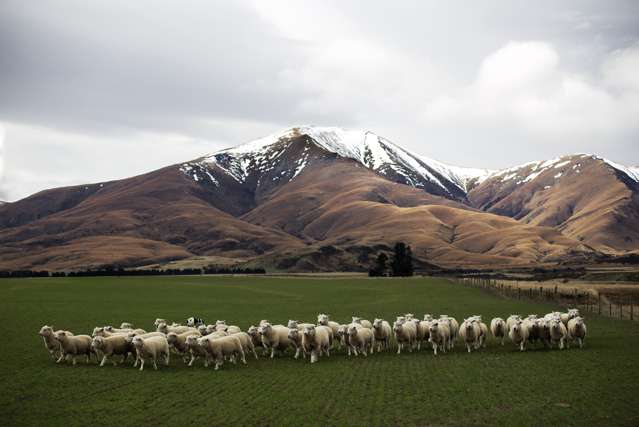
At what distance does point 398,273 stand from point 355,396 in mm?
114813

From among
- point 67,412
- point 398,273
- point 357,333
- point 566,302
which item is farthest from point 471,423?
point 398,273

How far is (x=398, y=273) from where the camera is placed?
132 metres

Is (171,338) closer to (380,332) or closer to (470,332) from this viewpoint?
(380,332)

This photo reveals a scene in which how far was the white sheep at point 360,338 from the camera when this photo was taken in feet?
89.6

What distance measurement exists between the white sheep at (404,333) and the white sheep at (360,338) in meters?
1.16

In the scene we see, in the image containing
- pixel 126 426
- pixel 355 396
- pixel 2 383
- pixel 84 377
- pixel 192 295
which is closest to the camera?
pixel 126 426

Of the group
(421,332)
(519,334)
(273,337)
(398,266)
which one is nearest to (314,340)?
(273,337)

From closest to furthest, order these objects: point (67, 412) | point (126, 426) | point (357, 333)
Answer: point (126, 426)
point (67, 412)
point (357, 333)

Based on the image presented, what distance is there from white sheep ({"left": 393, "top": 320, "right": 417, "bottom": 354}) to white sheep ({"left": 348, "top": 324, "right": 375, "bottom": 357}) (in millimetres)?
1156

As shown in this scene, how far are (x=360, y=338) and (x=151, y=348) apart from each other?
29.1 feet

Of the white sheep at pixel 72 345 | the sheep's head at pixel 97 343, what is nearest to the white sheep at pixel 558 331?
the sheep's head at pixel 97 343

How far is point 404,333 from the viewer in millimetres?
28266

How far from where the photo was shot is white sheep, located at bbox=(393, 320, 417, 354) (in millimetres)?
28188

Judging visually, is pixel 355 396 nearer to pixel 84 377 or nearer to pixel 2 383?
pixel 84 377
